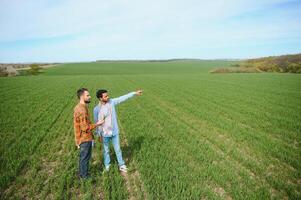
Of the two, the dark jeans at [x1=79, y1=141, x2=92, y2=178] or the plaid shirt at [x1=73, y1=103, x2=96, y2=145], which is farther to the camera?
the dark jeans at [x1=79, y1=141, x2=92, y2=178]

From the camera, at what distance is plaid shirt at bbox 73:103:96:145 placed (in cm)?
589

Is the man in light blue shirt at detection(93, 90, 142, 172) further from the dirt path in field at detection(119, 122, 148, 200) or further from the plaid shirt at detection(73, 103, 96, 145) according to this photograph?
the dirt path in field at detection(119, 122, 148, 200)

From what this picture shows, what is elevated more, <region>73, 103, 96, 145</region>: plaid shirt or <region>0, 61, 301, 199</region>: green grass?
<region>73, 103, 96, 145</region>: plaid shirt

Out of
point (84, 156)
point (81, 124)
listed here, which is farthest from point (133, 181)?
point (81, 124)

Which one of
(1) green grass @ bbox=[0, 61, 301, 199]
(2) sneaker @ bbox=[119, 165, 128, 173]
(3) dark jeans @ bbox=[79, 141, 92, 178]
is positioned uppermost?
(3) dark jeans @ bbox=[79, 141, 92, 178]

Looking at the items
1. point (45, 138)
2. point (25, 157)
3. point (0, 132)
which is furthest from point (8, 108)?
point (25, 157)

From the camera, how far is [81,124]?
5.95m

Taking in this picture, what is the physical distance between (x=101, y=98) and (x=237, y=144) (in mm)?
Result: 5548

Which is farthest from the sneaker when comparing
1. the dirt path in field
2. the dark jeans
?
the dark jeans

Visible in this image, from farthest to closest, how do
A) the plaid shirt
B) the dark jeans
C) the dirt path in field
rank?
the dark jeans → the plaid shirt → the dirt path in field

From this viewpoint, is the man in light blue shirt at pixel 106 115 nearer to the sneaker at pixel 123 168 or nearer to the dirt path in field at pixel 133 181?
the sneaker at pixel 123 168

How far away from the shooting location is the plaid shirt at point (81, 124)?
5895mm

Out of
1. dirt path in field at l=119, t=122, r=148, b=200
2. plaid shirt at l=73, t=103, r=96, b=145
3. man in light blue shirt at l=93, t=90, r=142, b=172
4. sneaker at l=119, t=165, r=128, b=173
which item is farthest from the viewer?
sneaker at l=119, t=165, r=128, b=173

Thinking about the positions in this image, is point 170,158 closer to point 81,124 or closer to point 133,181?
point 133,181
